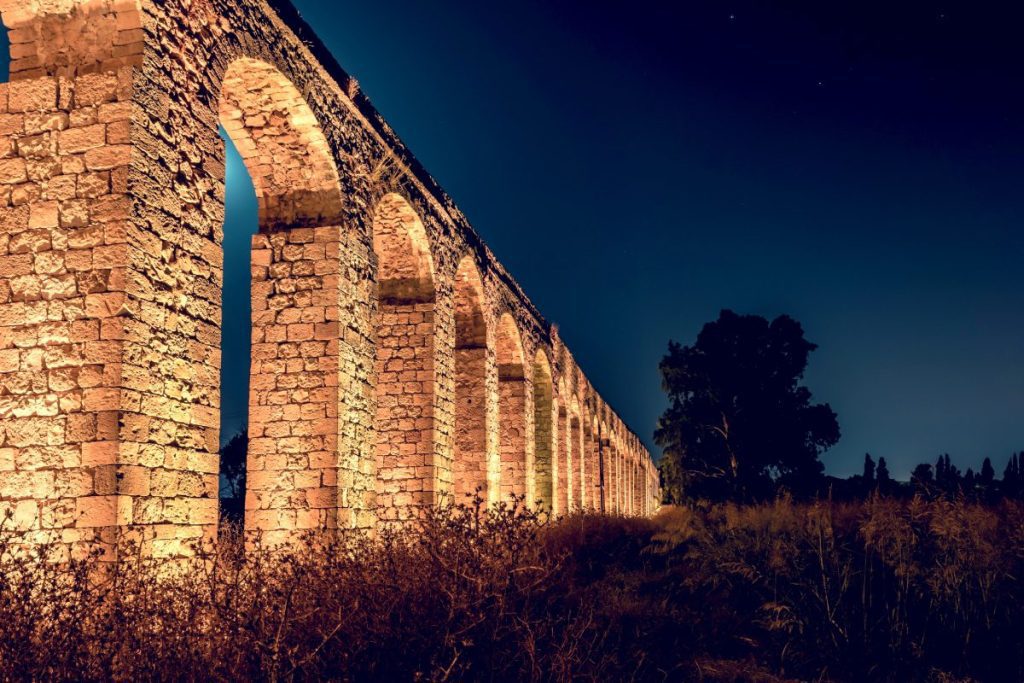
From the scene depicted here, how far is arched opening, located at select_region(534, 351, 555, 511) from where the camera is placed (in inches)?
774

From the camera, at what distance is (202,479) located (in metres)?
6.57

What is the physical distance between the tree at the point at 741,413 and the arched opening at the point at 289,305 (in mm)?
19879

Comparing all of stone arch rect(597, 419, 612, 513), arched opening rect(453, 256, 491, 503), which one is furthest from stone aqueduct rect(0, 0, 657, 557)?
stone arch rect(597, 419, 612, 513)

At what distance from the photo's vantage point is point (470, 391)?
14234mm

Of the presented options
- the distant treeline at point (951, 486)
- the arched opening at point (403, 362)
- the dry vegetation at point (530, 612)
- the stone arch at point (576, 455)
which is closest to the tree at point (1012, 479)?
the distant treeline at point (951, 486)

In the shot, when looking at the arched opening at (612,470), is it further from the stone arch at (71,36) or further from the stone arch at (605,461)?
the stone arch at (71,36)

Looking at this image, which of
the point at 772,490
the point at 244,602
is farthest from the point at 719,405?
the point at 244,602

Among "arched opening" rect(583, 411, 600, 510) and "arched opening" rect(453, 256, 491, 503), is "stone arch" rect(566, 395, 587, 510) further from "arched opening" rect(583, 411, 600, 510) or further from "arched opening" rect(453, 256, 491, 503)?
"arched opening" rect(453, 256, 491, 503)

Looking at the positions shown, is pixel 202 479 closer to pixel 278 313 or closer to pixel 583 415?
pixel 278 313

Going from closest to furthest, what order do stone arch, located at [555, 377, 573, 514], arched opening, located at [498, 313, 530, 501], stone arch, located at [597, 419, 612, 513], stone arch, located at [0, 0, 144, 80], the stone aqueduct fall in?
the stone aqueduct, stone arch, located at [0, 0, 144, 80], arched opening, located at [498, 313, 530, 501], stone arch, located at [555, 377, 573, 514], stone arch, located at [597, 419, 612, 513]

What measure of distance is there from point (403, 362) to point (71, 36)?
6.28 m

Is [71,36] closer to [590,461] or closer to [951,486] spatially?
[951,486]

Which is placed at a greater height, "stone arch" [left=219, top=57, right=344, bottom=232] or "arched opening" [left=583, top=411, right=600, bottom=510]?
"stone arch" [left=219, top=57, right=344, bottom=232]

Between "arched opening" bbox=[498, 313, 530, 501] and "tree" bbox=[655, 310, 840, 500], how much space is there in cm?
1115
